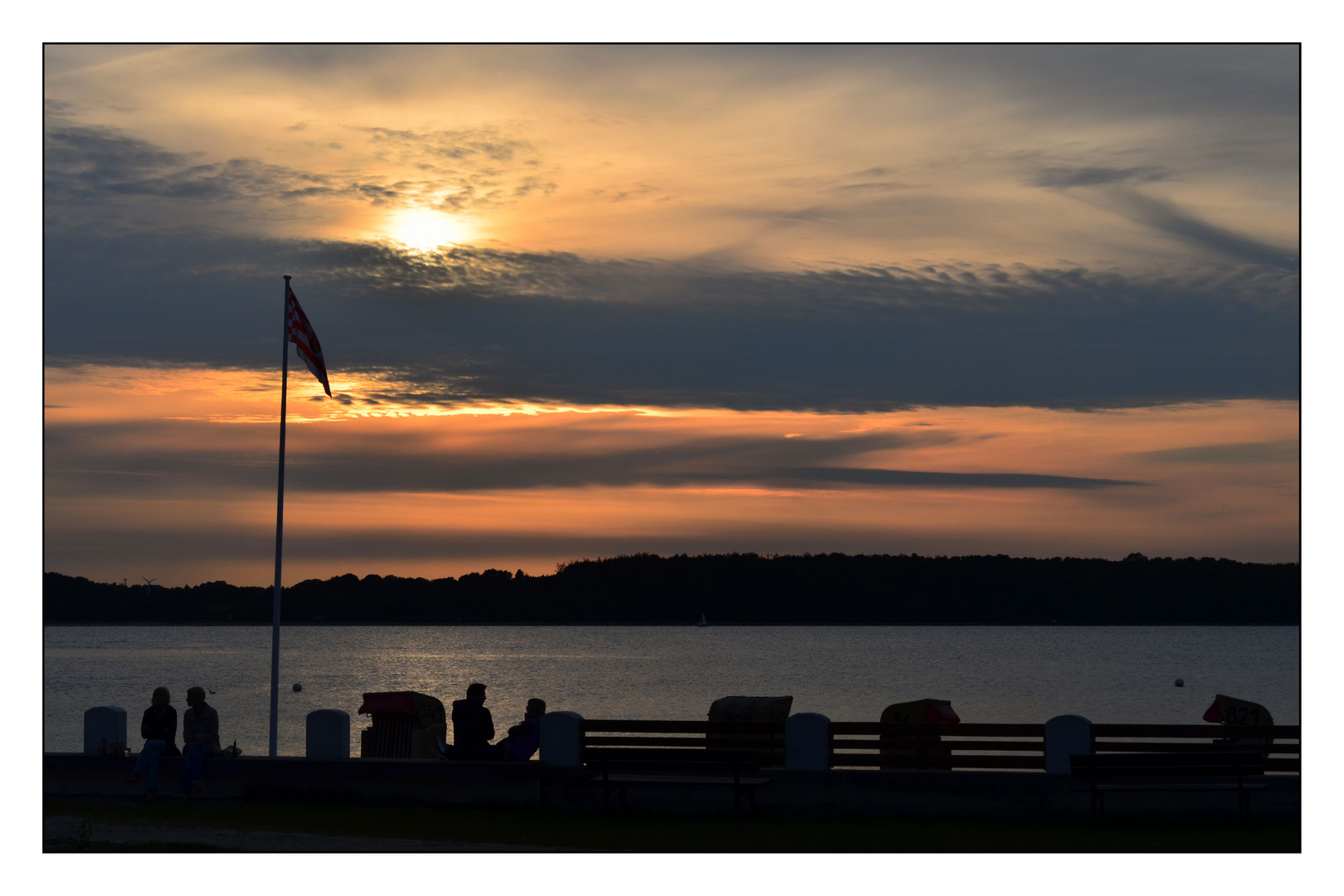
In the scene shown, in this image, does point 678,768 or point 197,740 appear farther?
point 197,740

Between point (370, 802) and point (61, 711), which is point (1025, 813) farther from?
point (61, 711)

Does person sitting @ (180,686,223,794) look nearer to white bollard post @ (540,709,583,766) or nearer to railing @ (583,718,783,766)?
white bollard post @ (540,709,583,766)

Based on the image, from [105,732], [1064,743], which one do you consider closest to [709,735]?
[1064,743]

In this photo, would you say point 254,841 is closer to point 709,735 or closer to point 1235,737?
point 709,735

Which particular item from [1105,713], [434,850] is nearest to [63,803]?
[434,850]

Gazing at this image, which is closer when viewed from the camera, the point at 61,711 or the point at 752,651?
the point at 61,711

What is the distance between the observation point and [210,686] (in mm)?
108500

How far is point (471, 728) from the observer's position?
55.5 feet

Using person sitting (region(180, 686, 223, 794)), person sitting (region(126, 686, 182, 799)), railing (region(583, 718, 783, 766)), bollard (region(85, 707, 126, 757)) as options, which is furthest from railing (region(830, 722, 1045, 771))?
bollard (region(85, 707, 126, 757))

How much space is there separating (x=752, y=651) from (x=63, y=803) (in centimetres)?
16175

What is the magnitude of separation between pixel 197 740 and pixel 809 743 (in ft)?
24.9

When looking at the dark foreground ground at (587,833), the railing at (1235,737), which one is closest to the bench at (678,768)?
the dark foreground ground at (587,833)

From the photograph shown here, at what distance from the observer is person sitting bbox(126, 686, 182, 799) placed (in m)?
16.3

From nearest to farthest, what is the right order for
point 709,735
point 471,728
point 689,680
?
1. point 471,728
2. point 709,735
3. point 689,680
